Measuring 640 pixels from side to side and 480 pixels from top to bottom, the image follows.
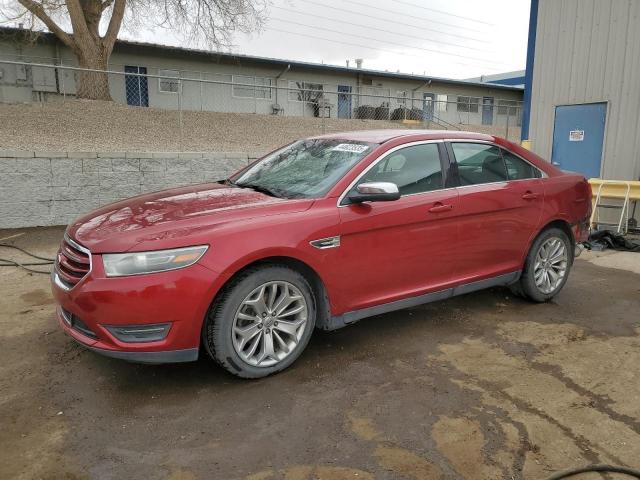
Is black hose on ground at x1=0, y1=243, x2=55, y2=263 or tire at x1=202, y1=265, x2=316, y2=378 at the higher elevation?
tire at x1=202, y1=265, x2=316, y2=378

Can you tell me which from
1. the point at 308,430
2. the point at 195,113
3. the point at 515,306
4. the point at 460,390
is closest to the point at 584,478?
the point at 460,390

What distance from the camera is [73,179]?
7.96 m

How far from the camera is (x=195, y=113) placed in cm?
1717

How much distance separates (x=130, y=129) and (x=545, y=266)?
37.6ft

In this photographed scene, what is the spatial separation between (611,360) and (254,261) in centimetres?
271

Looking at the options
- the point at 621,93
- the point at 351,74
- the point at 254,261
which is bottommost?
the point at 254,261

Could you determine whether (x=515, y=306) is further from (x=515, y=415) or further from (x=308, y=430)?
(x=308, y=430)

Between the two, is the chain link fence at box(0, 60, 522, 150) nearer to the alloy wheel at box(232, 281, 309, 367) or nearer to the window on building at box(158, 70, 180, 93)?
the window on building at box(158, 70, 180, 93)

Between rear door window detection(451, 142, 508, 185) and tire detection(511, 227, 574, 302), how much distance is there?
0.81 m

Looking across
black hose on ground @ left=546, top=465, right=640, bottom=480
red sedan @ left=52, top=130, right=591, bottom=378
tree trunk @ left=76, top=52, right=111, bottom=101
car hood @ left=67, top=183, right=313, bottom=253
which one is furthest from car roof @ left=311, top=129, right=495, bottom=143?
tree trunk @ left=76, top=52, right=111, bottom=101

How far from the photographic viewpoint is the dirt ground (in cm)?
247

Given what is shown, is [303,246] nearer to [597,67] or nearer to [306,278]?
[306,278]

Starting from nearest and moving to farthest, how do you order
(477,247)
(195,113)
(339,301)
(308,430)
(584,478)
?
(584,478)
(308,430)
(339,301)
(477,247)
(195,113)

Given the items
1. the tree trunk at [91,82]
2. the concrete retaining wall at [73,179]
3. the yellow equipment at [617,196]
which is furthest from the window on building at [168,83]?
the yellow equipment at [617,196]
